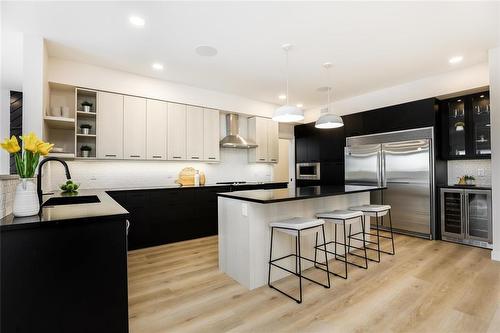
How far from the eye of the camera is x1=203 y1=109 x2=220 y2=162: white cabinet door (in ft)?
15.8

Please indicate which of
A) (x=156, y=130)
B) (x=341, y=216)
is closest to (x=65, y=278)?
(x=341, y=216)

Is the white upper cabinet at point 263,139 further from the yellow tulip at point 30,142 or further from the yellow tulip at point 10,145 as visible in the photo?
the yellow tulip at point 10,145

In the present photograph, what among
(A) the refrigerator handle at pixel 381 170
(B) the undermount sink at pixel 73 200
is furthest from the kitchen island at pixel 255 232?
(A) the refrigerator handle at pixel 381 170

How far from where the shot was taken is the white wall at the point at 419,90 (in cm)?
384

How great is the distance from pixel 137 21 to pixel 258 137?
343 cm

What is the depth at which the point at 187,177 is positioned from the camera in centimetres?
457

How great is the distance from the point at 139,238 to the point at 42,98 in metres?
2.25

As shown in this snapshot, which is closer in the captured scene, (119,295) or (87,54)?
(119,295)

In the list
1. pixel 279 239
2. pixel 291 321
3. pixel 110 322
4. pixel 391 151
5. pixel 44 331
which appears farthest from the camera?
pixel 391 151

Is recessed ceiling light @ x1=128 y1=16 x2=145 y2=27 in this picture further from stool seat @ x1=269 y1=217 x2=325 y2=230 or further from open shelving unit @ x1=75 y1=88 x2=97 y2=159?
stool seat @ x1=269 y1=217 x2=325 y2=230

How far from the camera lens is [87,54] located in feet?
11.0

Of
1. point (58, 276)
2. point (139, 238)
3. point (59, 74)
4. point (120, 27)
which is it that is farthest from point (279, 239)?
point (59, 74)

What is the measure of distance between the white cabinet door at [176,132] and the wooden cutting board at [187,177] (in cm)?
34

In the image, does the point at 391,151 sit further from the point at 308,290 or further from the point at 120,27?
the point at 120,27
